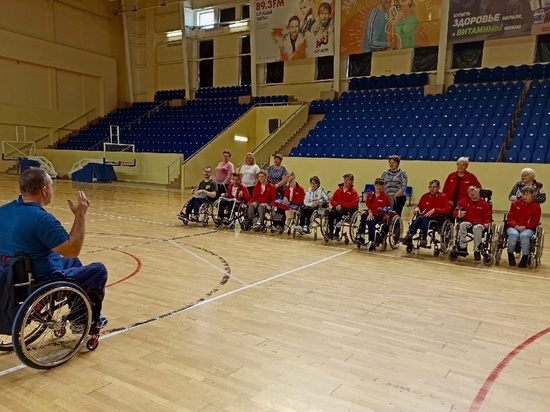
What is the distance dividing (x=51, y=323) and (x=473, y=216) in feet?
14.1

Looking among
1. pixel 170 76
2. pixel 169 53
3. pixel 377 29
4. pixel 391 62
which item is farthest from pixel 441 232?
pixel 169 53

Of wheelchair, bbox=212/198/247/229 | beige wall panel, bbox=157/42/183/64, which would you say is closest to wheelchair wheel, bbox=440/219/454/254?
wheelchair, bbox=212/198/247/229

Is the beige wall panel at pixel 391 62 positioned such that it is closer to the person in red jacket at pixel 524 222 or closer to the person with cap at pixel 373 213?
the person with cap at pixel 373 213

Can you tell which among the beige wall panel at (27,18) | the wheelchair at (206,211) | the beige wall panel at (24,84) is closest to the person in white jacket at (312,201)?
the wheelchair at (206,211)

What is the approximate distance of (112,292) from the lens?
3.70 metres

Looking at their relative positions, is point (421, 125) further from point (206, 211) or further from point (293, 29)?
point (206, 211)

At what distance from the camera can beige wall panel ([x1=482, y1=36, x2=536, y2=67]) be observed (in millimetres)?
11562

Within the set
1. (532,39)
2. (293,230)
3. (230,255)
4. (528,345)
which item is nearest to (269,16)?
(532,39)

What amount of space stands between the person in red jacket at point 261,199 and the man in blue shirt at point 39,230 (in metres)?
4.35

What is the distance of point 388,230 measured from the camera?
18.5 feet

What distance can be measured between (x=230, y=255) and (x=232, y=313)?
1924mm

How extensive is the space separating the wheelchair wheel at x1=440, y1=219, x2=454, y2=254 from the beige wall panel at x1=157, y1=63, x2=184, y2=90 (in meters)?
14.8

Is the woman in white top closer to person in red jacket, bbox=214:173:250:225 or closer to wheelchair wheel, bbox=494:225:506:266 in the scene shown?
person in red jacket, bbox=214:173:250:225

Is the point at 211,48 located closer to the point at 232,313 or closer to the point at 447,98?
the point at 447,98
